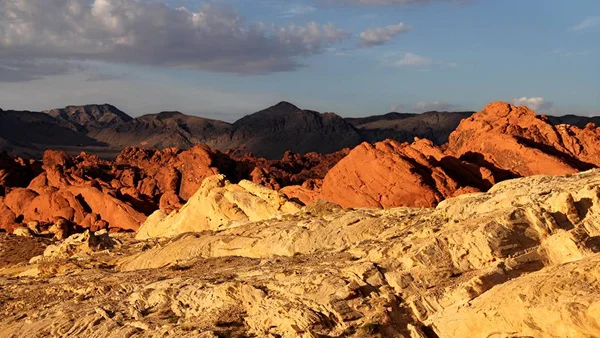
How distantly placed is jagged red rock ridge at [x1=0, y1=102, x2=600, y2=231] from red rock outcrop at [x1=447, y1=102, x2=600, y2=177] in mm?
84

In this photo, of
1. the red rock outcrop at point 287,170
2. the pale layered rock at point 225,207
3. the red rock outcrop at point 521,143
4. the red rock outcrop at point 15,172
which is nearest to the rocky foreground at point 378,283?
the pale layered rock at point 225,207

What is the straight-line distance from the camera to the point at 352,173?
52281mm

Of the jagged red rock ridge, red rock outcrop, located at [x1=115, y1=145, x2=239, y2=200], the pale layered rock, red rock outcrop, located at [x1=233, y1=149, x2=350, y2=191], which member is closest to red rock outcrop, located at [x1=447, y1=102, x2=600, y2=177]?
the jagged red rock ridge

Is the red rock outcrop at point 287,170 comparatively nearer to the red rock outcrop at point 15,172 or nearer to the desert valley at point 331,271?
the red rock outcrop at point 15,172

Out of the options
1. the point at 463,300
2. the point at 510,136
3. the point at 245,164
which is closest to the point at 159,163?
the point at 245,164

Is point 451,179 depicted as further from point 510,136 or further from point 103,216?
point 103,216

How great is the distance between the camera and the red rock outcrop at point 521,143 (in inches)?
2301

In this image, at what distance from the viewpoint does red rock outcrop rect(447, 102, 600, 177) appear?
2301 inches

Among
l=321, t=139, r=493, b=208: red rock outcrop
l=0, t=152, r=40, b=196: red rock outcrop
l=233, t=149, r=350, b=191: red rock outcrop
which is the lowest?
l=233, t=149, r=350, b=191: red rock outcrop

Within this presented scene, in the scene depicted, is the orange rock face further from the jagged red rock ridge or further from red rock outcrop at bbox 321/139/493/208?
red rock outcrop at bbox 321/139/493/208

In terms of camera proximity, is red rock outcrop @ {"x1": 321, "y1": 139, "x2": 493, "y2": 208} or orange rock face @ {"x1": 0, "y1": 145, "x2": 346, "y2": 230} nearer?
red rock outcrop @ {"x1": 321, "y1": 139, "x2": 493, "y2": 208}

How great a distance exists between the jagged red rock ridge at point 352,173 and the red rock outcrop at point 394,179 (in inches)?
2.8

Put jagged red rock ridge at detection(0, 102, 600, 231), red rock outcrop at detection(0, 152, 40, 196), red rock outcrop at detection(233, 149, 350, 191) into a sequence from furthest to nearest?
red rock outcrop at detection(0, 152, 40, 196)
red rock outcrop at detection(233, 149, 350, 191)
jagged red rock ridge at detection(0, 102, 600, 231)

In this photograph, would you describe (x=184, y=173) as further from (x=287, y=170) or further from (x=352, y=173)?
(x=352, y=173)
